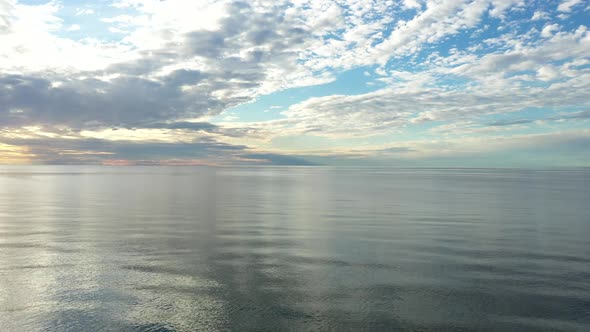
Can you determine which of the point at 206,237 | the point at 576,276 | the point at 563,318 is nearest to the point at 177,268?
the point at 206,237

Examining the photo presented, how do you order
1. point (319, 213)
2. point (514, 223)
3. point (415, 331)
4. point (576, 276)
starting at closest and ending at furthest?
point (415, 331)
point (576, 276)
point (514, 223)
point (319, 213)

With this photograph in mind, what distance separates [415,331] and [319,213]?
84.1ft

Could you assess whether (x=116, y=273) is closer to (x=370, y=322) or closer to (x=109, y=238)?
(x=109, y=238)

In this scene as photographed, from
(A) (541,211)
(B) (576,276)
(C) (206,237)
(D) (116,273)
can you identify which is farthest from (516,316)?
(A) (541,211)

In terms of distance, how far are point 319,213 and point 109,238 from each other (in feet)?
60.0

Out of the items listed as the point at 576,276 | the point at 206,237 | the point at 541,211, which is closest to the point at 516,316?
the point at 576,276

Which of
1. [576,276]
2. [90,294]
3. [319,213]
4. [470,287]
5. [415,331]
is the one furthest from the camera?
[319,213]

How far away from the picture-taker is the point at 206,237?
2352 centimetres

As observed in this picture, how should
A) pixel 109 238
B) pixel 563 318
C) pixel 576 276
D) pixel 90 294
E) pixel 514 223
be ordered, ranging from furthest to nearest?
pixel 514 223 → pixel 109 238 → pixel 576 276 → pixel 90 294 → pixel 563 318

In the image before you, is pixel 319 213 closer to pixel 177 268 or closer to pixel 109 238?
pixel 109 238

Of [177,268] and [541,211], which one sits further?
[541,211]

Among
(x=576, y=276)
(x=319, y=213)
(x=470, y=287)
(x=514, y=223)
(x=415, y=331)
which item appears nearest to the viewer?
(x=415, y=331)

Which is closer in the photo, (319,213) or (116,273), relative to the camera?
(116,273)

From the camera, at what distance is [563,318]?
11.0 m
